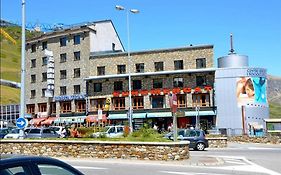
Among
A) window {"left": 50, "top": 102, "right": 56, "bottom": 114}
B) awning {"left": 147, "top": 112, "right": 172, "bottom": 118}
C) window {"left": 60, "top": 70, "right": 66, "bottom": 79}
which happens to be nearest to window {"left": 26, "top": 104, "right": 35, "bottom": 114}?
window {"left": 50, "top": 102, "right": 56, "bottom": 114}

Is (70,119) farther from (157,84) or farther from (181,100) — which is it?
(181,100)

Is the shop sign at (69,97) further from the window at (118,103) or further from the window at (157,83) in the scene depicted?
the window at (157,83)

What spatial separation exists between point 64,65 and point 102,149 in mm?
41940

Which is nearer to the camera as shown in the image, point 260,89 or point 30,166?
point 30,166

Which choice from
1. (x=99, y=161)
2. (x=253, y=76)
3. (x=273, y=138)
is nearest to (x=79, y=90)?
(x=253, y=76)

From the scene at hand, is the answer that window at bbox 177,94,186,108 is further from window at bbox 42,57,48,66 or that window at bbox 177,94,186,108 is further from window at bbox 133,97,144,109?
window at bbox 42,57,48,66

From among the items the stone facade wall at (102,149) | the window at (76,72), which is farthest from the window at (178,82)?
the stone facade wall at (102,149)

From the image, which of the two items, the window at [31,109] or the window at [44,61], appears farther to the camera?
the window at [31,109]

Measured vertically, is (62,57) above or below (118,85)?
above

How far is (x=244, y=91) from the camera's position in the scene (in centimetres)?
5266

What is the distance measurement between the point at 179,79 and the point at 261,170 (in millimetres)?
38765

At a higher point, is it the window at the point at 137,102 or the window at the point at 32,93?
the window at the point at 32,93

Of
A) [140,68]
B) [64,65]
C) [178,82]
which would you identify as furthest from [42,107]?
[178,82]

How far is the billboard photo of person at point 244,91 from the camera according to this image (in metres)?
52.5
